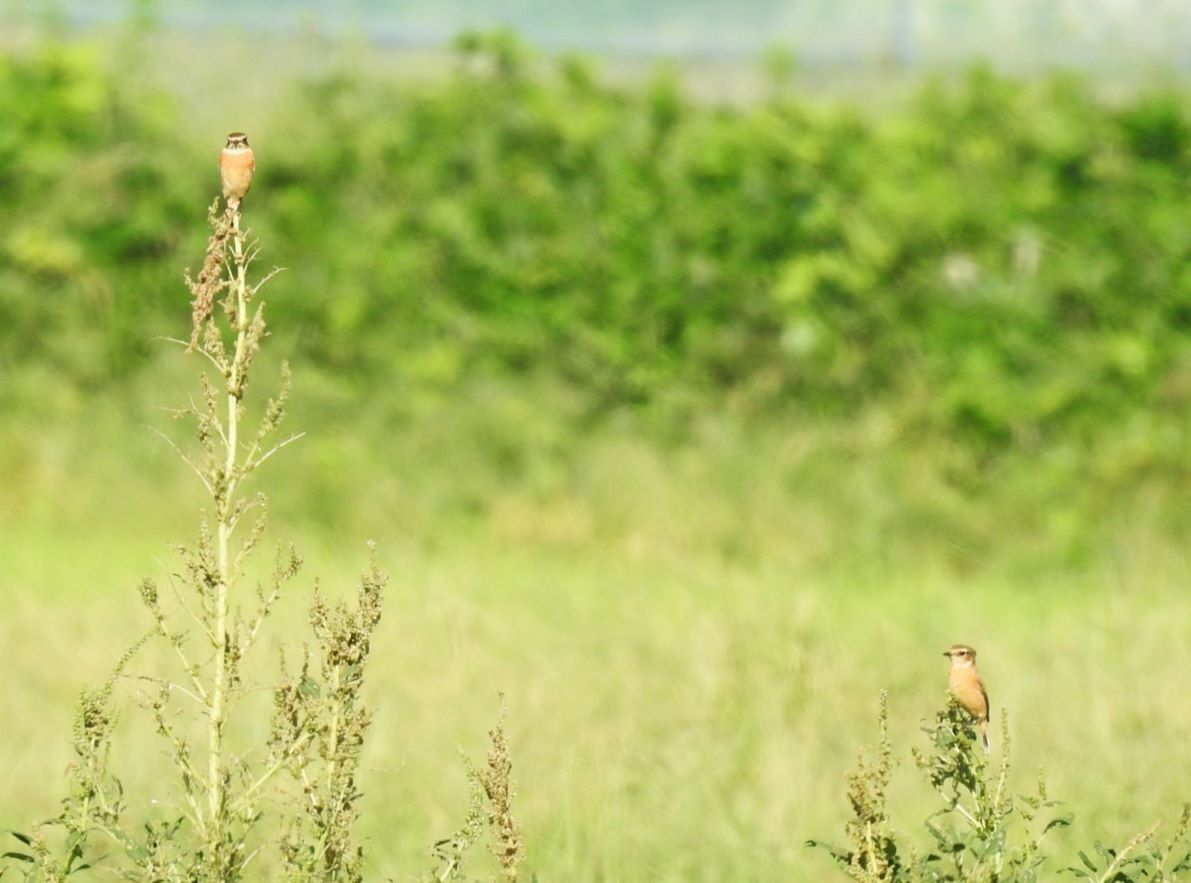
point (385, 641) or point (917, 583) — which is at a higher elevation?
point (917, 583)

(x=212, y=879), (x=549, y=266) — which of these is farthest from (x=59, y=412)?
(x=212, y=879)

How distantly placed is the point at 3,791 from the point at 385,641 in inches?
67.3

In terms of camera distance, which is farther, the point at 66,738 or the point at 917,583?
the point at 917,583

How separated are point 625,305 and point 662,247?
0.35 m

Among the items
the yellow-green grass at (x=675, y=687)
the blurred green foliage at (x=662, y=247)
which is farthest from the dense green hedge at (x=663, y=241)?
the yellow-green grass at (x=675, y=687)

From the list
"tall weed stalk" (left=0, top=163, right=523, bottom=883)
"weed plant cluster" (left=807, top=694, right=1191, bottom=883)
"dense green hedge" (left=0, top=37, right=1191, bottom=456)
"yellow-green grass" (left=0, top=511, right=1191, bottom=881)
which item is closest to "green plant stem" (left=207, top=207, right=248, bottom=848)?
"tall weed stalk" (left=0, top=163, right=523, bottom=883)

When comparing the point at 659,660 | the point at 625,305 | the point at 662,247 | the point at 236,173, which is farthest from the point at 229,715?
the point at 662,247

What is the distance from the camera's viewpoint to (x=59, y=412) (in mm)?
9227

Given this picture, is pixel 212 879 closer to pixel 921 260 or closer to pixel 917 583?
pixel 917 583

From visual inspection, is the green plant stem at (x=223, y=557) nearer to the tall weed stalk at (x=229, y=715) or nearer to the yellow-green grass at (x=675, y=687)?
the tall weed stalk at (x=229, y=715)

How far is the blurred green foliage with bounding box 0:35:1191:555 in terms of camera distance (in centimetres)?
909

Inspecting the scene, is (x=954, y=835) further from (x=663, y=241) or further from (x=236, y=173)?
(x=663, y=241)

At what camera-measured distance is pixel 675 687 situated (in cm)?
593

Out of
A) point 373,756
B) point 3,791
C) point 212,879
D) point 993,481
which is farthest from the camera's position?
point 993,481
